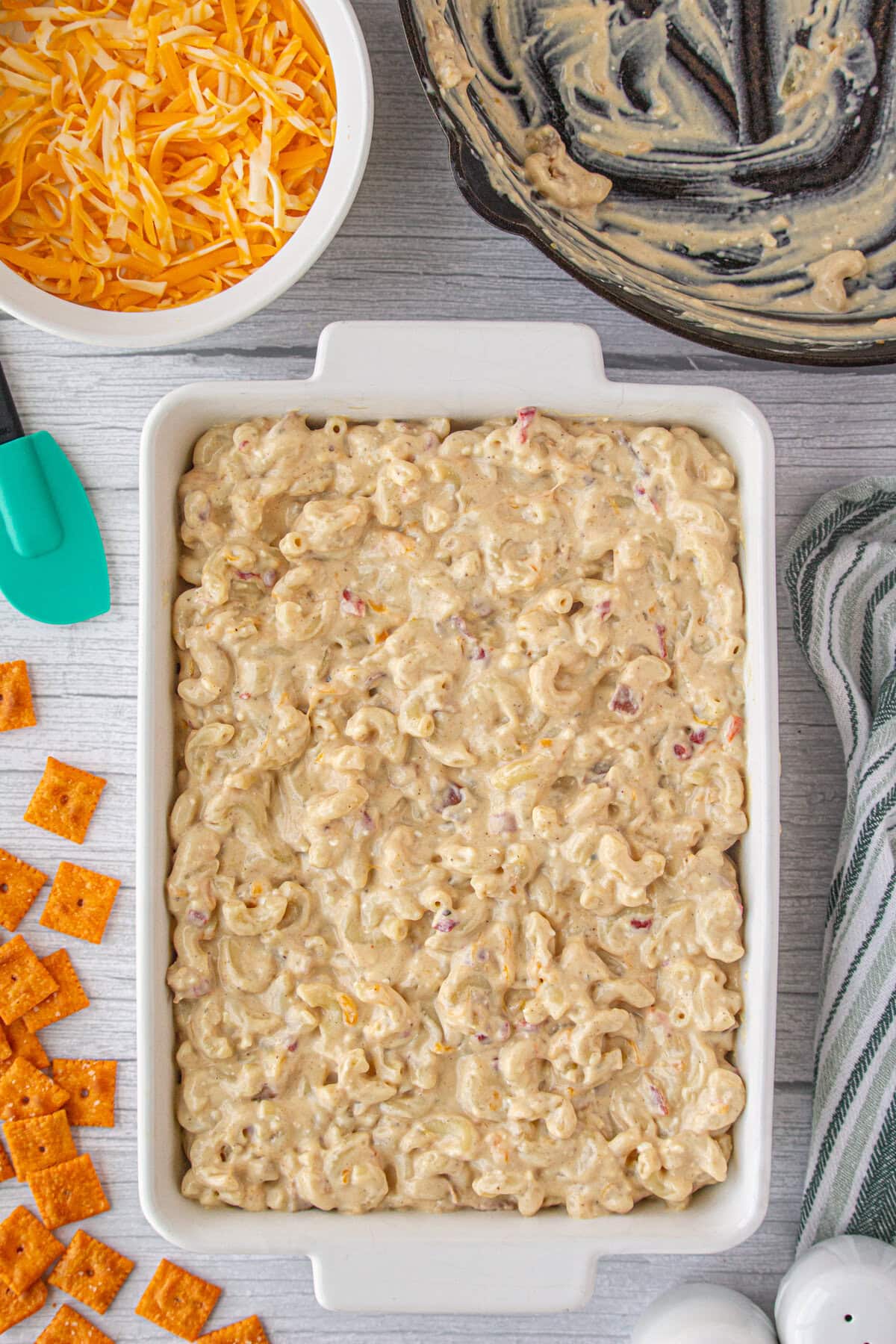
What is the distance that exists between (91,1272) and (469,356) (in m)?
1.41

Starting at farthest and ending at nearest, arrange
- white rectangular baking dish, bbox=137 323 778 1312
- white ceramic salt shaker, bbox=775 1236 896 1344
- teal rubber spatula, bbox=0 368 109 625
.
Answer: teal rubber spatula, bbox=0 368 109 625
white ceramic salt shaker, bbox=775 1236 896 1344
white rectangular baking dish, bbox=137 323 778 1312

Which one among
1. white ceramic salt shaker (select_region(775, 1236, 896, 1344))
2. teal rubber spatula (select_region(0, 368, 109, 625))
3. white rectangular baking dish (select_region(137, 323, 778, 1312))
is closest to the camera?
white rectangular baking dish (select_region(137, 323, 778, 1312))

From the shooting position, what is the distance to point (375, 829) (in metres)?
1.47

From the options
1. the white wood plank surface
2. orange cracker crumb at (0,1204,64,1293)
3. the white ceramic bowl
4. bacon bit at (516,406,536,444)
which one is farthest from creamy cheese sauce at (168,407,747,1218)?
orange cracker crumb at (0,1204,64,1293)

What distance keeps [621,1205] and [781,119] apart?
1.46m

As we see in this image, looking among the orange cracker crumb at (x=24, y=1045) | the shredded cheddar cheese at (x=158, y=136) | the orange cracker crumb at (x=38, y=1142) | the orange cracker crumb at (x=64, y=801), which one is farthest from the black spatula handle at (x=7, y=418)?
the orange cracker crumb at (x=38, y=1142)

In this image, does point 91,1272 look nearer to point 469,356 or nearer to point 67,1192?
point 67,1192

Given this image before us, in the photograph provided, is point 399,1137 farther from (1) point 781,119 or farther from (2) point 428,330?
(1) point 781,119

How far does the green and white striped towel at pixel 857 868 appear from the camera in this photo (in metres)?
1.65

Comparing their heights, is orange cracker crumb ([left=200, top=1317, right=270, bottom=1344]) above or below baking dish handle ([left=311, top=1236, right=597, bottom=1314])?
below

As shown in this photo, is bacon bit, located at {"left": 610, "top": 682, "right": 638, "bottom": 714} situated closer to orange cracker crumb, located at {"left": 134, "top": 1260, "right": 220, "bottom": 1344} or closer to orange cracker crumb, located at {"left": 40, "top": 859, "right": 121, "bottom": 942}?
orange cracker crumb, located at {"left": 40, "top": 859, "right": 121, "bottom": 942}

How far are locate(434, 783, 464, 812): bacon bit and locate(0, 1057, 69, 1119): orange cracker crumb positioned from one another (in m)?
0.77

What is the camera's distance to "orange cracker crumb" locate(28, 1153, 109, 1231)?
1739mm

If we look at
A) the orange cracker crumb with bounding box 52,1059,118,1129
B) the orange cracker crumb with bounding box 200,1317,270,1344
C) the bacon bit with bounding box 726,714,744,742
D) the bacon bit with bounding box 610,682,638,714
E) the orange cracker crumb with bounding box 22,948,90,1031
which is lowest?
the orange cracker crumb with bounding box 200,1317,270,1344
